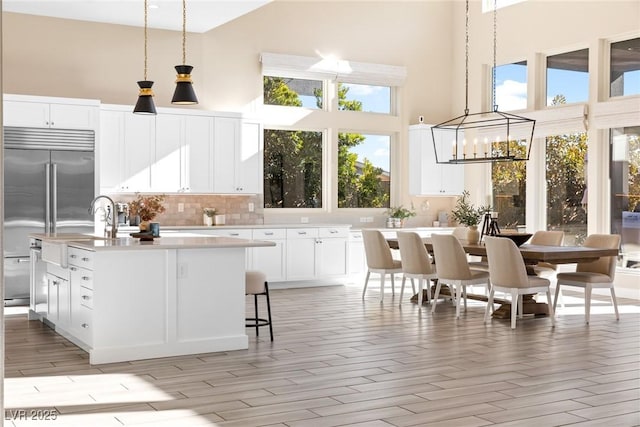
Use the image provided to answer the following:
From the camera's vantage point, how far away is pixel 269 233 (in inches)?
406

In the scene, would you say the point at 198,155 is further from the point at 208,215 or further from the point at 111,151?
the point at 111,151

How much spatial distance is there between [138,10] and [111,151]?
5.87ft

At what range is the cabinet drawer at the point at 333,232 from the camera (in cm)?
1071

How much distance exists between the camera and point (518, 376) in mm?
5344

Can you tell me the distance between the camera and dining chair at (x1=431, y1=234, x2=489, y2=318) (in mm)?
7957

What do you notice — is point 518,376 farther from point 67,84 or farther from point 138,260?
point 67,84

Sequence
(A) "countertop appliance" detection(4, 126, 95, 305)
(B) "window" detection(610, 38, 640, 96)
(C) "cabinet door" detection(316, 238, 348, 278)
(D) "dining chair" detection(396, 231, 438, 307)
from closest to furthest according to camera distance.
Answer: (D) "dining chair" detection(396, 231, 438, 307), (A) "countertop appliance" detection(4, 126, 95, 305), (B) "window" detection(610, 38, 640, 96), (C) "cabinet door" detection(316, 238, 348, 278)

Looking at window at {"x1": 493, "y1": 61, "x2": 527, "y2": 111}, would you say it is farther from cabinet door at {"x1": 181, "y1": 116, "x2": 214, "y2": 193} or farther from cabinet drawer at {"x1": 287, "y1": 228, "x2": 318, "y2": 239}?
cabinet door at {"x1": 181, "y1": 116, "x2": 214, "y2": 193}

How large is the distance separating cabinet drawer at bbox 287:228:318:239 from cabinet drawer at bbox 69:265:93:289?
172 inches

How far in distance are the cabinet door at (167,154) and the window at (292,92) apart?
5.53 feet

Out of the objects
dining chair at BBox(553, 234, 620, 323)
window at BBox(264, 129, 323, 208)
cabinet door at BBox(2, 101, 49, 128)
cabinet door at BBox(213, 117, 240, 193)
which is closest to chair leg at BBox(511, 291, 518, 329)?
dining chair at BBox(553, 234, 620, 323)

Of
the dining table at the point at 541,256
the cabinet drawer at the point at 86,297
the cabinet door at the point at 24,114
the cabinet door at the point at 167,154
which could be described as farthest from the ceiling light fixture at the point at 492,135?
the cabinet drawer at the point at 86,297

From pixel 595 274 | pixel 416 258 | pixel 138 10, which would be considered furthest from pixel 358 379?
pixel 138 10

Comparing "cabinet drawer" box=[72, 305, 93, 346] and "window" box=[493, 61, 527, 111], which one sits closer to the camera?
"cabinet drawer" box=[72, 305, 93, 346]
